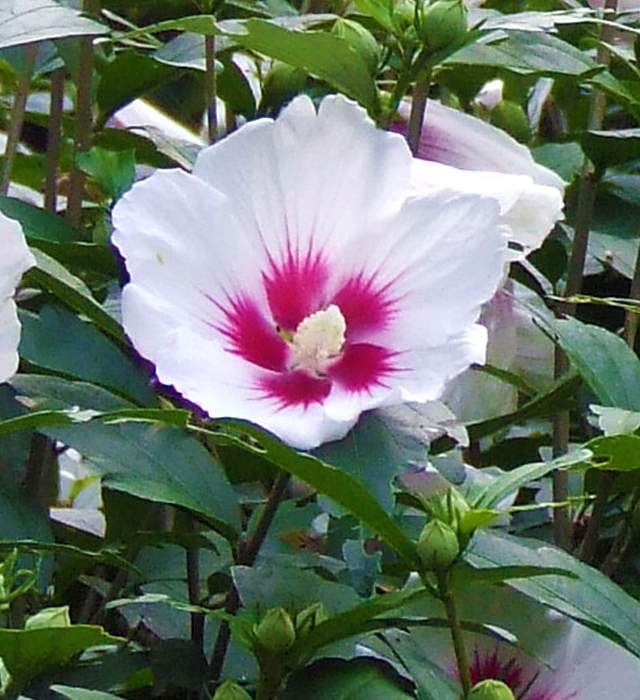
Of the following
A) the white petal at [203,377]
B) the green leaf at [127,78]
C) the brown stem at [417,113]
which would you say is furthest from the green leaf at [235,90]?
the white petal at [203,377]

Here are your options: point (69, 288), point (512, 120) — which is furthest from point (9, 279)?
point (512, 120)

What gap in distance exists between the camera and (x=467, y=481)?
553mm

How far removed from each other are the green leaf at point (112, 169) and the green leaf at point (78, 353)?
55 mm

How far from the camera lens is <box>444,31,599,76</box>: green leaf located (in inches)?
24.2

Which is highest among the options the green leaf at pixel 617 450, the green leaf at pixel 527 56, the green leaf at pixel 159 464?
the green leaf at pixel 527 56

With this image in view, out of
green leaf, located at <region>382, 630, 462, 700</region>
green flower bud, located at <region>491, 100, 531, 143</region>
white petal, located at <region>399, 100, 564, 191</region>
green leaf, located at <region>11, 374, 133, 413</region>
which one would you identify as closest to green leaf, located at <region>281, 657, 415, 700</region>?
green leaf, located at <region>382, 630, 462, 700</region>

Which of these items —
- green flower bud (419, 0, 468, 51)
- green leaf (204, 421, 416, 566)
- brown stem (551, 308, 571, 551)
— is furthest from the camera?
brown stem (551, 308, 571, 551)

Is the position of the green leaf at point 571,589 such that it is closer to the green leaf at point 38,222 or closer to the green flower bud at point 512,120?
the green leaf at point 38,222

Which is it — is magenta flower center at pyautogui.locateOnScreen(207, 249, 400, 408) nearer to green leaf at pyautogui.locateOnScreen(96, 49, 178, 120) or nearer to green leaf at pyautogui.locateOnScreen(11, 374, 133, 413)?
green leaf at pyautogui.locateOnScreen(11, 374, 133, 413)

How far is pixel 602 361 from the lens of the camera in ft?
1.86

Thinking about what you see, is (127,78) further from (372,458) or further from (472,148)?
(372,458)

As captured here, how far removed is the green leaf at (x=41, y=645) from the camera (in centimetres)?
45

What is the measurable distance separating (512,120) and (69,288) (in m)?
0.38

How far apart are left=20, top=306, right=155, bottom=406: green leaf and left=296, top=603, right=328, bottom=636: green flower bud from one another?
12 centimetres
